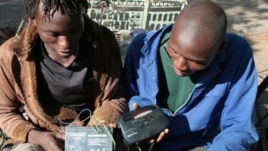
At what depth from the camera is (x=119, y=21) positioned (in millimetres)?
4430

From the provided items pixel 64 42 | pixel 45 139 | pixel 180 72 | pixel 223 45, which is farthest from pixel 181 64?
pixel 45 139

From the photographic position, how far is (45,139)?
2.58 metres

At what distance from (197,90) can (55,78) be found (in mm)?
710

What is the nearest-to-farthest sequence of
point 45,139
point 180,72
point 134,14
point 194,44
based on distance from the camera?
point 194,44
point 180,72
point 45,139
point 134,14

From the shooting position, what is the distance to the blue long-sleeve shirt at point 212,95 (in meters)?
2.61

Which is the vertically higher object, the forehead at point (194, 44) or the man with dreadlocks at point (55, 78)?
the forehead at point (194, 44)

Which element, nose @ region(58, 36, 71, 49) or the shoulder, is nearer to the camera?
nose @ region(58, 36, 71, 49)

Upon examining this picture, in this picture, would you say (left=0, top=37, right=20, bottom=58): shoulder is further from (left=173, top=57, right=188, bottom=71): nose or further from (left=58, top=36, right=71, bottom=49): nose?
(left=173, top=57, right=188, bottom=71): nose

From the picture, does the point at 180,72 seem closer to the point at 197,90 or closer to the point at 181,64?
the point at 181,64

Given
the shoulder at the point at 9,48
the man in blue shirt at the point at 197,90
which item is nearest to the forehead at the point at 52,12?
the shoulder at the point at 9,48

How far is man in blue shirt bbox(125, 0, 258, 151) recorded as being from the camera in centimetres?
260

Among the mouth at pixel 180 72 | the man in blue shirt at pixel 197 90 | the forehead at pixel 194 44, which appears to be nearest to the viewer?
the forehead at pixel 194 44

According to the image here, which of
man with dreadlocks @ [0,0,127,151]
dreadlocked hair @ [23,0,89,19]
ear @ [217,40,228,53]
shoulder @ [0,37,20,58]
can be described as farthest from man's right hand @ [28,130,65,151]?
ear @ [217,40,228,53]

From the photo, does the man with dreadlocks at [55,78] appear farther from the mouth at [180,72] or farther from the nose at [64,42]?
the mouth at [180,72]
